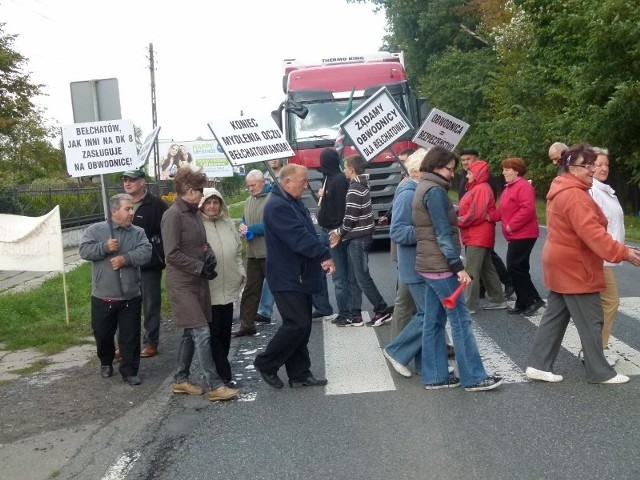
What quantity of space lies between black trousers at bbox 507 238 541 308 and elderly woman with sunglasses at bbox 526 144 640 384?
298 cm

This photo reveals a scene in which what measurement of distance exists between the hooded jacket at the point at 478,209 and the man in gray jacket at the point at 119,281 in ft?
12.1

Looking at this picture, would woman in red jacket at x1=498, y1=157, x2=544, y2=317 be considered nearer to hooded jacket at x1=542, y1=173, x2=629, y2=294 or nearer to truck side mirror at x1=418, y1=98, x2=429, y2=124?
hooded jacket at x1=542, y1=173, x2=629, y2=294

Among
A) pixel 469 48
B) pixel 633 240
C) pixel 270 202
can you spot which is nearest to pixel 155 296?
pixel 270 202

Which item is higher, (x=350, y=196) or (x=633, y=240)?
(x=350, y=196)

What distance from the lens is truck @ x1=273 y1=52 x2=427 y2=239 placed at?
57.1 ft

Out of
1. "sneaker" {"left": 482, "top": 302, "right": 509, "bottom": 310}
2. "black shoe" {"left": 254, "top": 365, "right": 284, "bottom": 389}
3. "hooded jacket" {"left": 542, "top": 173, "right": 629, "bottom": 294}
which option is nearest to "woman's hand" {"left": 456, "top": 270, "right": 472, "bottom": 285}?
"hooded jacket" {"left": 542, "top": 173, "right": 629, "bottom": 294}

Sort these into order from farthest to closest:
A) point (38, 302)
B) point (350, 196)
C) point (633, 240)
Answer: point (633, 240) < point (38, 302) < point (350, 196)

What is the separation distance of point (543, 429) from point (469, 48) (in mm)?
48680

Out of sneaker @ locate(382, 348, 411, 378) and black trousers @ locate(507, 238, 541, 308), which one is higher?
black trousers @ locate(507, 238, 541, 308)

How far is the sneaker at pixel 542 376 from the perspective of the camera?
23.2ft

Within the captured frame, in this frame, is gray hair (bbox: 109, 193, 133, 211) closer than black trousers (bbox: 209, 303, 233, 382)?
No

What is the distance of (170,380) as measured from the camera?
26.3 ft

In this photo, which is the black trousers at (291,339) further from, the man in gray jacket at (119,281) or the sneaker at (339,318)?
the sneaker at (339,318)

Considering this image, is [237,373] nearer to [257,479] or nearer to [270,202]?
[270,202]
